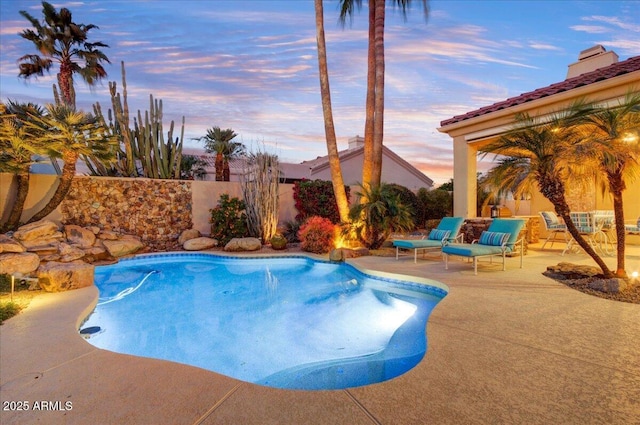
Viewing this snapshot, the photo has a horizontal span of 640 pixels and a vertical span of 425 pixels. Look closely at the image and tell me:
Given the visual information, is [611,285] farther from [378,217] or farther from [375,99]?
[375,99]

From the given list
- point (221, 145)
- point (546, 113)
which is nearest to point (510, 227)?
point (546, 113)

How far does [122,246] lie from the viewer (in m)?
10.3

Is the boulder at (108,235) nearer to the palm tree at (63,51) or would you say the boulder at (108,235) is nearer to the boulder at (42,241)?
the boulder at (42,241)

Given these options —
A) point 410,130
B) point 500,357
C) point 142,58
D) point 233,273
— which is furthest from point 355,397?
point 410,130

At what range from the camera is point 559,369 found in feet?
8.89

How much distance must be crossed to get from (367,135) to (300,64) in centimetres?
486

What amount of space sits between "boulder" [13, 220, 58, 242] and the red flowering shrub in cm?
668

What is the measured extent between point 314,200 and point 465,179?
5.81 metres

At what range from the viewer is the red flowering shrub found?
10.4 meters

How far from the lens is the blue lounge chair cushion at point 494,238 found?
6.90 meters

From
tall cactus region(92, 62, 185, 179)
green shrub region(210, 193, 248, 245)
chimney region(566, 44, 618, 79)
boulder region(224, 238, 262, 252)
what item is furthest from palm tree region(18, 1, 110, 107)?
chimney region(566, 44, 618, 79)

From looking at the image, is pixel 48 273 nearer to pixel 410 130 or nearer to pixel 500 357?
pixel 500 357

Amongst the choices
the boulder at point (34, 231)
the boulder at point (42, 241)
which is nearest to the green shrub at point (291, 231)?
the boulder at point (42, 241)

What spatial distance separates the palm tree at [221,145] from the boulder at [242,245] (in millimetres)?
8056
